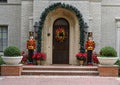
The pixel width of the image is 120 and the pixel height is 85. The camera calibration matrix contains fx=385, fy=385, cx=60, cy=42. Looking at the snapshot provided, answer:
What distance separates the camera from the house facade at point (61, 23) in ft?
81.0

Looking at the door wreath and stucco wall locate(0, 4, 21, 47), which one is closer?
the door wreath

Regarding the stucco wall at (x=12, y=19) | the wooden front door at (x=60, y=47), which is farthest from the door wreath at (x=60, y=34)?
the stucco wall at (x=12, y=19)

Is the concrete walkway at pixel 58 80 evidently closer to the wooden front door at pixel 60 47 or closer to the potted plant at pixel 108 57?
the potted plant at pixel 108 57

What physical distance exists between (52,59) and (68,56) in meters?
1.08

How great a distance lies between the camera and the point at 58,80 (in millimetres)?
18828

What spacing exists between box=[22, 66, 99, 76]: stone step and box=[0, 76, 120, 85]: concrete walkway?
0.93 m

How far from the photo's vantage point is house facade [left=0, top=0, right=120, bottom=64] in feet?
81.0

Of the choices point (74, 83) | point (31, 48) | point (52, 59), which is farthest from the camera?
point (52, 59)

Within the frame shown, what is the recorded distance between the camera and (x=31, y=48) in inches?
936

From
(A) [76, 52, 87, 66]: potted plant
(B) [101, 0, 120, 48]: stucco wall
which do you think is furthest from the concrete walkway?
(B) [101, 0, 120, 48]: stucco wall

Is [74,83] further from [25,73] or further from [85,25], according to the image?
[85,25]

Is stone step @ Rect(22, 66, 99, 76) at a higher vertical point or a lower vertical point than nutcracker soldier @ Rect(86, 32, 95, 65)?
lower

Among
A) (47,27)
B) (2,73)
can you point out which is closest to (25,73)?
(2,73)

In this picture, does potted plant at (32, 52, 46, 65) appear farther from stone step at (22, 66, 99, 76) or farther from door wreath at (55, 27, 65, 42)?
stone step at (22, 66, 99, 76)
